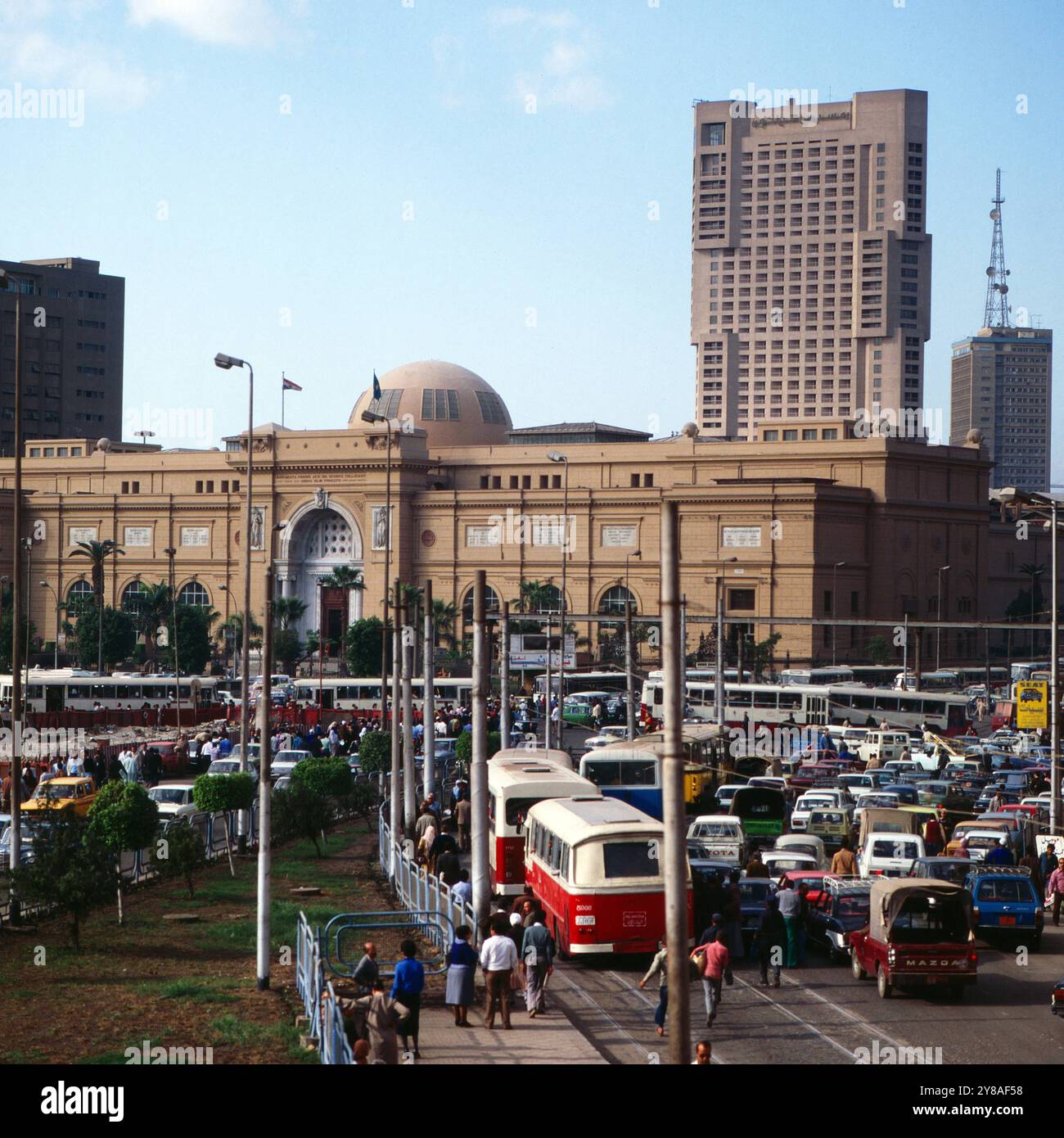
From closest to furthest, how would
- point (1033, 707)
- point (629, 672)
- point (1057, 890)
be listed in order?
point (1057, 890) < point (1033, 707) < point (629, 672)

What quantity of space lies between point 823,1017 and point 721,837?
11.7m

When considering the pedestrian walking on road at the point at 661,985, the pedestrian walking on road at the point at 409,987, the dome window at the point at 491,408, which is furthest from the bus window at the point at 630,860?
the dome window at the point at 491,408

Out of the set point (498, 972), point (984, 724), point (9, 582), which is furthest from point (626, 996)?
point (9, 582)

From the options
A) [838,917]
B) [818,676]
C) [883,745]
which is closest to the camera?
[838,917]

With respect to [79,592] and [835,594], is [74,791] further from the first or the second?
[79,592]

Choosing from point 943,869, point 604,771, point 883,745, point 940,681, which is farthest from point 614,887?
point 940,681

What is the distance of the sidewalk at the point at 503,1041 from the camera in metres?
16.2

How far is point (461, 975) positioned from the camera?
58.1ft

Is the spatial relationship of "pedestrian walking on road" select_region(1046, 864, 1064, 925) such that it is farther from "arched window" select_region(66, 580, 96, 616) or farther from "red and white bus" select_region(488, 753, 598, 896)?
"arched window" select_region(66, 580, 96, 616)

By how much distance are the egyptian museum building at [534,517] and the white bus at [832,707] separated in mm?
17557

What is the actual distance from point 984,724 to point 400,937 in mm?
48900

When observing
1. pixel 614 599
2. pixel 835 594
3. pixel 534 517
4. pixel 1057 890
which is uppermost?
pixel 534 517

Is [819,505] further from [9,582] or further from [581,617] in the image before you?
[9,582]

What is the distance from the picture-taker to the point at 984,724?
68062 millimetres
